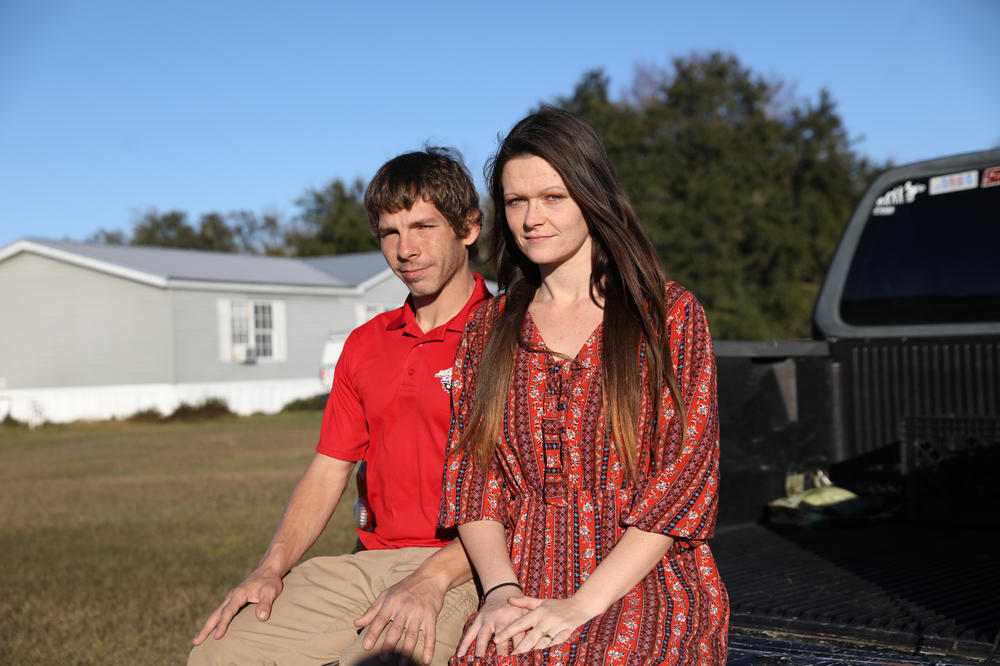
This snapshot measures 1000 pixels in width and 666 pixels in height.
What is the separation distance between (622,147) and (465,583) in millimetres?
31522

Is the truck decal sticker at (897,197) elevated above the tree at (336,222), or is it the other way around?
the tree at (336,222)

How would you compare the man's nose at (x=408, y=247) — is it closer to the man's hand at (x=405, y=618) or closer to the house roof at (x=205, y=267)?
the man's hand at (x=405, y=618)

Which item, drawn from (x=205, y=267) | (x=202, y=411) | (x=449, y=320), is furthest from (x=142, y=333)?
(x=449, y=320)

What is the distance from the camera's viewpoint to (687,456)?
7.21 ft

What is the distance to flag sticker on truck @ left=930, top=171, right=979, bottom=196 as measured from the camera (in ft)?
13.6

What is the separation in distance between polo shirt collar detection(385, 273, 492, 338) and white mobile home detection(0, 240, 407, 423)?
22.1m

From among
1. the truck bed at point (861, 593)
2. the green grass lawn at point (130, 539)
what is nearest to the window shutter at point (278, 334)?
the green grass lawn at point (130, 539)

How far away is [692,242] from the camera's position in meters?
31.1

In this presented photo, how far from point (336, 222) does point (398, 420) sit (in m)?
45.5

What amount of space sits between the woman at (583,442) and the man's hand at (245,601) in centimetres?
53

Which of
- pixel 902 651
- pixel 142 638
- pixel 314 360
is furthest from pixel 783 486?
pixel 314 360

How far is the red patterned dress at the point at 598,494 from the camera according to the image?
2.08m

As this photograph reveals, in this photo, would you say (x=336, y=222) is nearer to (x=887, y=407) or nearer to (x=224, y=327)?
(x=224, y=327)

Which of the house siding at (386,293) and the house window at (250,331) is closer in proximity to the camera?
the house window at (250,331)
